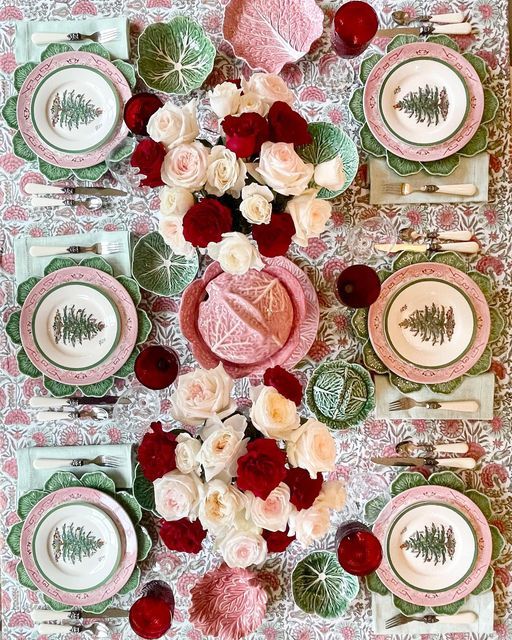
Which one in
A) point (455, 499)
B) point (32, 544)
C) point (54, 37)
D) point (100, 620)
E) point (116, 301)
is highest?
point (54, 37)

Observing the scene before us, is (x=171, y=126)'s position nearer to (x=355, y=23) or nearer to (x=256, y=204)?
(x=256, y=204)

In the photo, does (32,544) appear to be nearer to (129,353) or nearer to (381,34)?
(129,353)

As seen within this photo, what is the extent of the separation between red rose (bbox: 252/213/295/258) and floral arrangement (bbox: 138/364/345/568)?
0.70 feet

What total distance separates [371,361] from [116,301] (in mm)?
625

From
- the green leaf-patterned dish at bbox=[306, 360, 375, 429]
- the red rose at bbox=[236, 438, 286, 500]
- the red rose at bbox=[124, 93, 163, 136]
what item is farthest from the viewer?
the green leaf-patterned dish at bbox=[306, 360, 375, 429]

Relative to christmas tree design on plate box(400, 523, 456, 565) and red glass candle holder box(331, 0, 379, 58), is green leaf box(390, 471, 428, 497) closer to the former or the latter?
christmas tree design on plate box(400, 523, 456, 565)

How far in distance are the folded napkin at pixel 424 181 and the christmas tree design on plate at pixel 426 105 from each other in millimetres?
120

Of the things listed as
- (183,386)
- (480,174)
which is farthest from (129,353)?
(480,174)

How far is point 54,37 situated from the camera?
1.52 metres

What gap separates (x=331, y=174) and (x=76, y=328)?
2.47 feet

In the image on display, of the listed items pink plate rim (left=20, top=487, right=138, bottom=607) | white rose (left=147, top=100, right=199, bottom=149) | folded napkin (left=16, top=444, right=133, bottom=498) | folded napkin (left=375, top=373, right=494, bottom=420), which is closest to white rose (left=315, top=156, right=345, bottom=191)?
white rose (left=147, top=100, right=199, bottom=149)

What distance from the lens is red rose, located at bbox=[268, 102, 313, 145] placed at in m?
1.05

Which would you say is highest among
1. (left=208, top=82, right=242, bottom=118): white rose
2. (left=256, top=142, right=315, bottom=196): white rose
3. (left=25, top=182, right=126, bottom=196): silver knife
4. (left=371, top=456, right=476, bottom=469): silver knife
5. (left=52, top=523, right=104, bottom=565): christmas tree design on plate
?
(left=208, top=82, right=242, bottom=118): white rose

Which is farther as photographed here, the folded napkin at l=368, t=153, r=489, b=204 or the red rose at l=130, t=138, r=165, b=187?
the folded napkin at l=368, t=153, r=489, b=204
